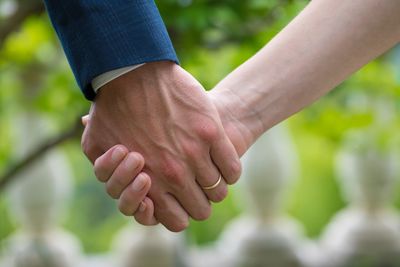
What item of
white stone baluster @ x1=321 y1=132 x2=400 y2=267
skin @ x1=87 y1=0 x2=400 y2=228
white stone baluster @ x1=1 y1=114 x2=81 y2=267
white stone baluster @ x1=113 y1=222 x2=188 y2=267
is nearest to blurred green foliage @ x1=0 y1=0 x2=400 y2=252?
white stone baluster @ x1=1 y1=114 x2=81 y2=267

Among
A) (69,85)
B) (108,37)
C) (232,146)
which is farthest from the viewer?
(69,85)

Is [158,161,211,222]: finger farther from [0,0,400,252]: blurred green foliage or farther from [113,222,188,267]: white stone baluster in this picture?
[113,222,188,267]: white stone baluster

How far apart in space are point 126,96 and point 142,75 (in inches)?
1.6

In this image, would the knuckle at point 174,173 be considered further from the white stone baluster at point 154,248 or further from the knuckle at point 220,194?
the white stone baluster at point 154,248

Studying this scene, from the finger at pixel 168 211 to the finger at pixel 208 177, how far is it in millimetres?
50

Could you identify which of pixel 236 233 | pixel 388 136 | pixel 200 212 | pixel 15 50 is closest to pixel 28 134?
pixel 15 50

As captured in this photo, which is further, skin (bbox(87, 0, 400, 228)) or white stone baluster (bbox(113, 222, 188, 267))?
white stone baluster (bbox(113, 222, 188, 267))

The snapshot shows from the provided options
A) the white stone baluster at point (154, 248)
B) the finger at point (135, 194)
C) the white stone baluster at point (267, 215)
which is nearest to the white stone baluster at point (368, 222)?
the white stone baluster at point (267, 215)

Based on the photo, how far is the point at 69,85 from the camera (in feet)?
9.09

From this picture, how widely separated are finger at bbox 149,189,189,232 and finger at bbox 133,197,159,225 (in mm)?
13

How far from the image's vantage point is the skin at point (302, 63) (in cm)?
Result: 174

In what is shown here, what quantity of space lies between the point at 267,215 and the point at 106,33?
5.65 feet

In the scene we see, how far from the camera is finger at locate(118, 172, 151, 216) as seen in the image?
1756mm

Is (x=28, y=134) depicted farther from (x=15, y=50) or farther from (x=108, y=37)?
(x=108, y=37)
